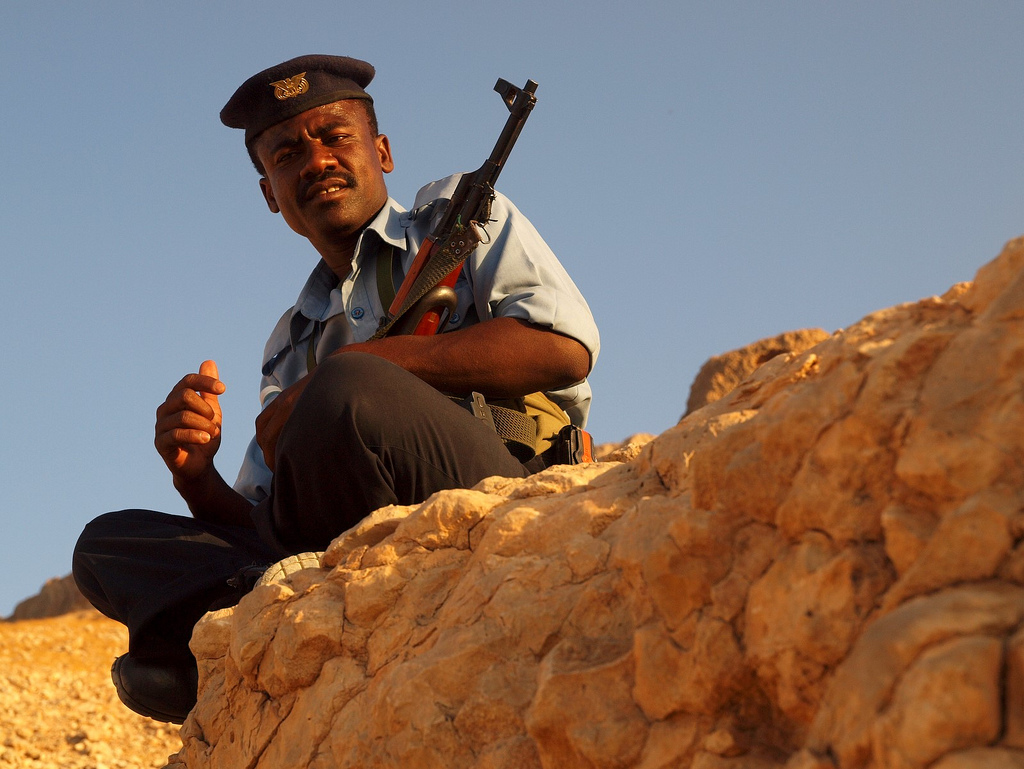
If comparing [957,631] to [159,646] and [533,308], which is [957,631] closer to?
[533,308]

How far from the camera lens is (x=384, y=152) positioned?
396 cm

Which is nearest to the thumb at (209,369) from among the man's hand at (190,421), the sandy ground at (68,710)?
the man's hand at (190,421)

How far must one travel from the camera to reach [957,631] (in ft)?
3.36

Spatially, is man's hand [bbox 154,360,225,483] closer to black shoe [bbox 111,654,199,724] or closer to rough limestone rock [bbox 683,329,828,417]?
black shoe [bbox 111,654,199,724]

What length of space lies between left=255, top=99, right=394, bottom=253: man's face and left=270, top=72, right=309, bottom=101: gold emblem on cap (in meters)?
0.08

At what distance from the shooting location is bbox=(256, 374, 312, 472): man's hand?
9.23ft

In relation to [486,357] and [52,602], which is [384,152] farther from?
[52,602]

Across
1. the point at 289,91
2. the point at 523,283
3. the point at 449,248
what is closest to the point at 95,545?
the point at 449,248

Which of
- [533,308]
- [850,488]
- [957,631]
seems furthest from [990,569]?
[533,308]

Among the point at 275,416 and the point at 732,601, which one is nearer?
the point at 732,601

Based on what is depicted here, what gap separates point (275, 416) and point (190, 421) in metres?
0.37

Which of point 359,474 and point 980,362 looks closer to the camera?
point 980,362

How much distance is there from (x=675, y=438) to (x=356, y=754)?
2.47 ft

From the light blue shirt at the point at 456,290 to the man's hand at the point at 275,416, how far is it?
1.51ft
